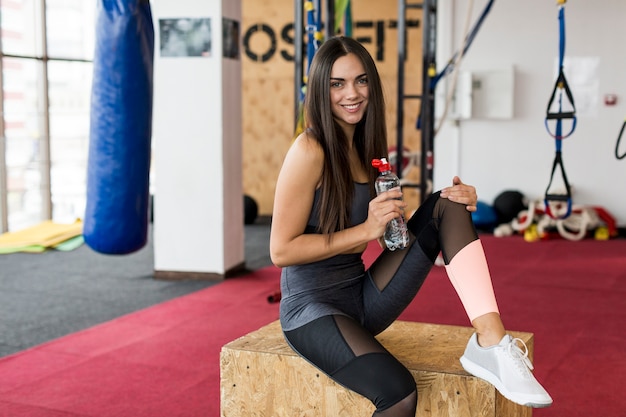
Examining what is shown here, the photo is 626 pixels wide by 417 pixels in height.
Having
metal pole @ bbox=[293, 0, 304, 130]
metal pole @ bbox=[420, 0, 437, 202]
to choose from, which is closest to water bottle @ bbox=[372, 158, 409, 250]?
metal pole @ bbox=[293, 0, 304, 130]

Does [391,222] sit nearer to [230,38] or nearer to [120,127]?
[120,127]

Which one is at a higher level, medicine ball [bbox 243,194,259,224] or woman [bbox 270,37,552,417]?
woman [bbox 270,37,552,417]

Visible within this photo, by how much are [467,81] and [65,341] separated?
529cm

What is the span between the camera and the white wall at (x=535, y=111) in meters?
7.87

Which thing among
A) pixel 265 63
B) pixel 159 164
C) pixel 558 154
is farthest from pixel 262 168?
pixel 558 154

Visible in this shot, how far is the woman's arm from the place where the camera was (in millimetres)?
2234

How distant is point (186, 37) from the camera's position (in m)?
5.54

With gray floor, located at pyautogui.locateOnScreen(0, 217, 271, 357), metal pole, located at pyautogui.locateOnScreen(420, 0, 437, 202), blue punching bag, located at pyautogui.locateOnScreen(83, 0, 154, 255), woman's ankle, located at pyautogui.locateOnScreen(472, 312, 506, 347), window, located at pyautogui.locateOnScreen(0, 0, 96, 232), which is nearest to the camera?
woman's ankle, located at pyautogui.locateOnScreen(472, 312, 506, 347)

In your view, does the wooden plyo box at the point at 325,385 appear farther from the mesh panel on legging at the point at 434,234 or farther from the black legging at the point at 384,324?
the mesh panel on legging at the point at 434,234

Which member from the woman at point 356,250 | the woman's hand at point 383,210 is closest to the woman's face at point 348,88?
the woman at point 356,250

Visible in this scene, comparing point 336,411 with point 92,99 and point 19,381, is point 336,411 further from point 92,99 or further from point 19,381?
point 19,381

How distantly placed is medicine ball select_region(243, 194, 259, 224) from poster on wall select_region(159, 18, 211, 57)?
305 cm

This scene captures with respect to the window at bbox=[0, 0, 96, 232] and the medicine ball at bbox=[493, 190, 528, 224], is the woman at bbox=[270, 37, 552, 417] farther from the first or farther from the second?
the window at bbox=[0, 0, 96, 232]

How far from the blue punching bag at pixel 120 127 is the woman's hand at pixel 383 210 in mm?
1096
